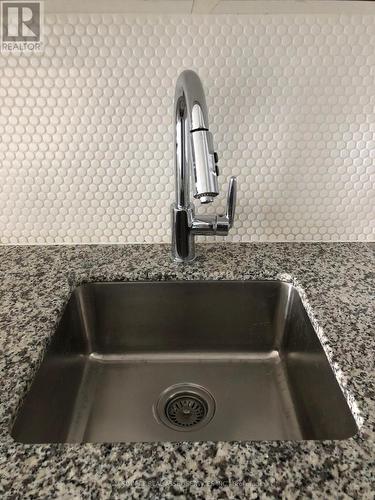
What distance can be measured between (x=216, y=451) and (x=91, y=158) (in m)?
0.61

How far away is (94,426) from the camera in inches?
27.2

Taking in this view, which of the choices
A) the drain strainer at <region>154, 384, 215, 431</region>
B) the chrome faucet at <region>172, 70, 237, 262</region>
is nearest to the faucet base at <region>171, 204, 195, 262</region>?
the chrome faucet at <region>172, 70, 237, 262</region>

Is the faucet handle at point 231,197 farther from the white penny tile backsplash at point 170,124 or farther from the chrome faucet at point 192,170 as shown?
the white penny tile backsplash at point 170,124

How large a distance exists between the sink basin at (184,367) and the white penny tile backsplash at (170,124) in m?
0.17

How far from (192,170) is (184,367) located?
0.44 m

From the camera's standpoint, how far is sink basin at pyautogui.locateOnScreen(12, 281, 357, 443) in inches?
26.5

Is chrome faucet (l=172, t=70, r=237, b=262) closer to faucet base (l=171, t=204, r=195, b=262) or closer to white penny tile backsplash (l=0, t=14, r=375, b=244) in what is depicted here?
faucet base (l=171, t=204, r=195, b=262)

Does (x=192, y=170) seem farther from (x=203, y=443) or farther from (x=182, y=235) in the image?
(x=203, y=443)

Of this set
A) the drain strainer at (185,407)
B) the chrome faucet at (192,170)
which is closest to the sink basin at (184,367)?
the drain strainer at (185,407)

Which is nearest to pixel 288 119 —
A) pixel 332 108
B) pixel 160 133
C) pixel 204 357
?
pixel 332 108

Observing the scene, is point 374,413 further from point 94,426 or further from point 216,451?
point 94,426

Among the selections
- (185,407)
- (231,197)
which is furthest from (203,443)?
(231,197)

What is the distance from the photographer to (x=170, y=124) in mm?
778

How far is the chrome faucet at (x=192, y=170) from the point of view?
21.6 inches
